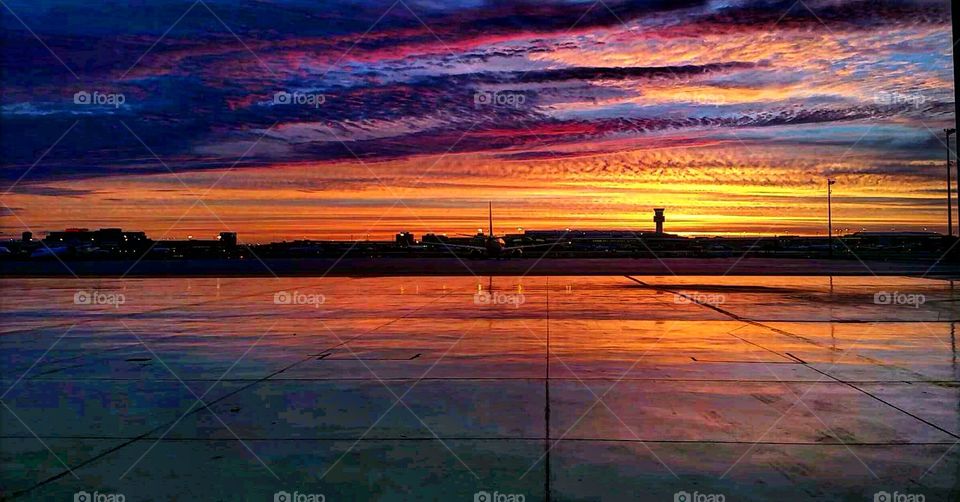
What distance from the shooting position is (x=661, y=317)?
18.3 m

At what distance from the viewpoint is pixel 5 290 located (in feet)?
101

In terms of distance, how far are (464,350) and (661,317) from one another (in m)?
7.16

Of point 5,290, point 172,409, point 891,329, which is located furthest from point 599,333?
point 5,290

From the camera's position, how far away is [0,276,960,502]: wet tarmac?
235 inches

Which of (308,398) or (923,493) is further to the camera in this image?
(308,398)

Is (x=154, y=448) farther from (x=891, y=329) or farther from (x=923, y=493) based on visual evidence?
(x=891, y=329)

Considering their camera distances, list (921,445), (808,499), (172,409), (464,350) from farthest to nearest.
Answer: (464,350) < (172,409) < (921,445) < (808,499)

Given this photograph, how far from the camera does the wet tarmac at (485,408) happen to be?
5961 millimetres

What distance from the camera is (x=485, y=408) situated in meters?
→ 8.39

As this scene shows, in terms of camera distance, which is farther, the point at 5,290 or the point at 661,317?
the point at 5,290

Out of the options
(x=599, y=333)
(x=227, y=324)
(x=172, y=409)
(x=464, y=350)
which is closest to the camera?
(x=172, y=409)

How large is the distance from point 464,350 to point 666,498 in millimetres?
7616

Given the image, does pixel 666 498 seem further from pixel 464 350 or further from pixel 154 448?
pixel 464 350

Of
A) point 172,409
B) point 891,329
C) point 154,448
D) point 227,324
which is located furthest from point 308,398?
point 891,329
